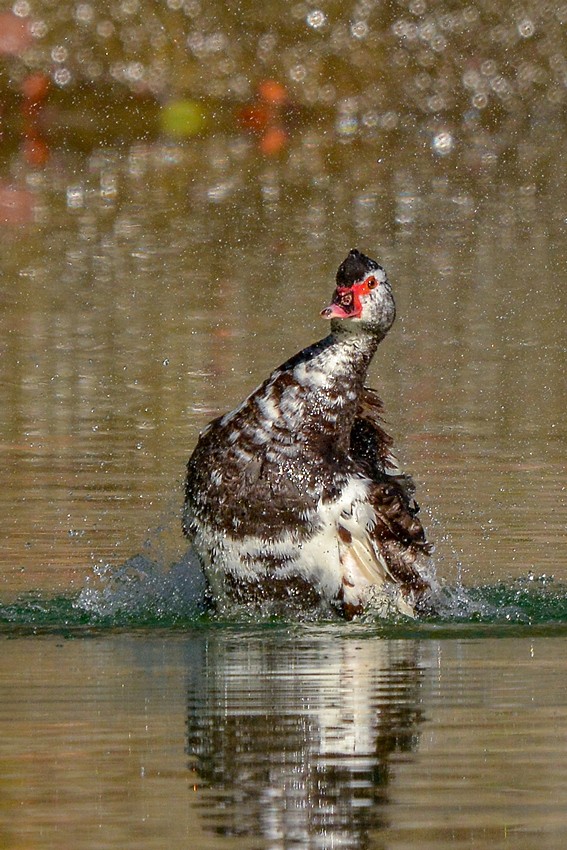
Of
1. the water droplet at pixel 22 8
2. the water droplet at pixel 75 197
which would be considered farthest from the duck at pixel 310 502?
the water droplet at pixel 22 8

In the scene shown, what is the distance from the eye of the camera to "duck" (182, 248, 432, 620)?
25.7ft

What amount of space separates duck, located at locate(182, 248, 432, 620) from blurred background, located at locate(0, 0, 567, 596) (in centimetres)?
72

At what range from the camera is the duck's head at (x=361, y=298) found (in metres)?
8.02

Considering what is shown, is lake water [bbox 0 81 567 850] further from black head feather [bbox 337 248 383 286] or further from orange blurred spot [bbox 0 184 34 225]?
black head feather [bbox 337 248 383 286]

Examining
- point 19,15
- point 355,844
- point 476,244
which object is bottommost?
point 355,844

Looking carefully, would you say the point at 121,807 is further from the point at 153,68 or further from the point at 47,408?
the point at 153,68

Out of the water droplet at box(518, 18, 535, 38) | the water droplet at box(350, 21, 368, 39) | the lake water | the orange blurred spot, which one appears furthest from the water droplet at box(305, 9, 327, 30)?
the lake water

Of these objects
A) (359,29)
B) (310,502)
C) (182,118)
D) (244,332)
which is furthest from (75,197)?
(310,502)

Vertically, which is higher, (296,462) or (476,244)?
(476,244)

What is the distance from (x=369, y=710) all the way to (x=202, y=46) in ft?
69.9

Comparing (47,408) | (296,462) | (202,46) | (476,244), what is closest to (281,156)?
(202,46)

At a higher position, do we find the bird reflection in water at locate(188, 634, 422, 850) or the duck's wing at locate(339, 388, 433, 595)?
the duck's wing at locate(339, 388, 433, 595)

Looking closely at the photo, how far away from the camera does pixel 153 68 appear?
88.0 feet

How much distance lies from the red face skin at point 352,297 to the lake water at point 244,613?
3.37ft
